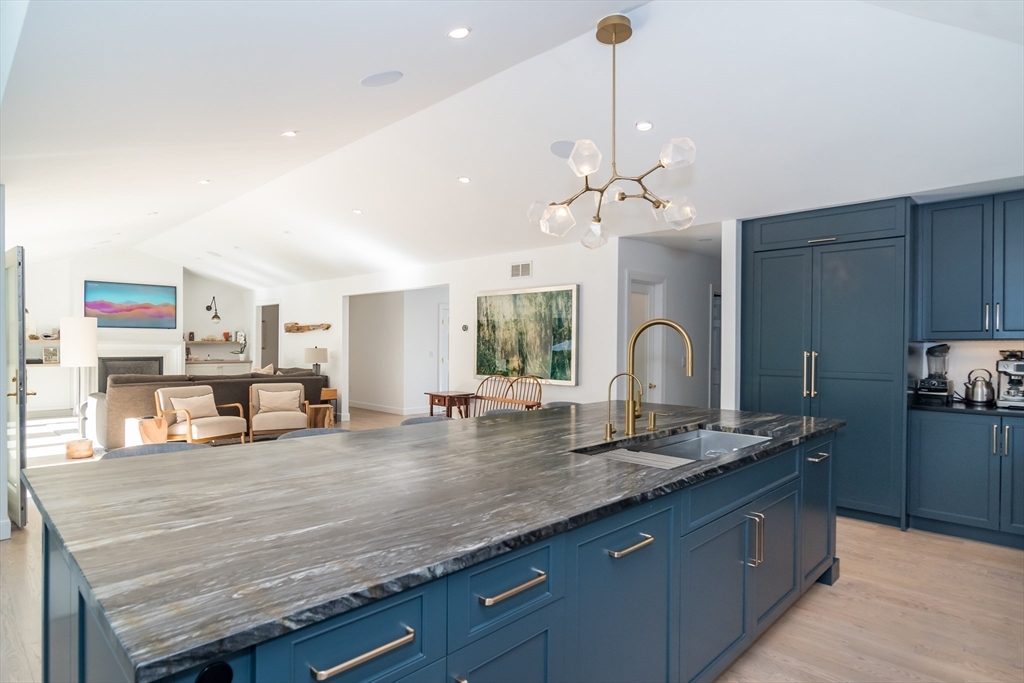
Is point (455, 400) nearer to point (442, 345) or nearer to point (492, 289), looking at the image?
point (492, 289)

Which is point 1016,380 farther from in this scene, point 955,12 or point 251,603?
point 251,603

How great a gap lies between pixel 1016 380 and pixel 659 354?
3.15 meters

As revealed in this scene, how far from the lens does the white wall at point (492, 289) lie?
593 cm

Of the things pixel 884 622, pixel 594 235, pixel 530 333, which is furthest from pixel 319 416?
pixel 884 622

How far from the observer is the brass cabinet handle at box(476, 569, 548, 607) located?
3.85 ft

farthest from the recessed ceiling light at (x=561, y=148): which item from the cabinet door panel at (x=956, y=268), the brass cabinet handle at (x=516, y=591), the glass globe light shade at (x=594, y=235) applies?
the brass cabinet handle at (x=516, y=591)

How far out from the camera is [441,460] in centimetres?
197

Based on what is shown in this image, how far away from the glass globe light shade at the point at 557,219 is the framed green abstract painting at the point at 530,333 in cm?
312

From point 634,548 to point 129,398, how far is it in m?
6.59

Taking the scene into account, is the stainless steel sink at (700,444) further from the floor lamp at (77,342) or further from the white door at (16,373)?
the floor lamp at (77,342)

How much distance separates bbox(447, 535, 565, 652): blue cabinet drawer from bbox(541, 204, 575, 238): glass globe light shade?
6.35 feet

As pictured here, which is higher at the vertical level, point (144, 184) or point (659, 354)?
point (144, 184)

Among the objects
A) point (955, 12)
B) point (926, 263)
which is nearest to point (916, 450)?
point (926, 263)

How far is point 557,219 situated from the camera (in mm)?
2941
